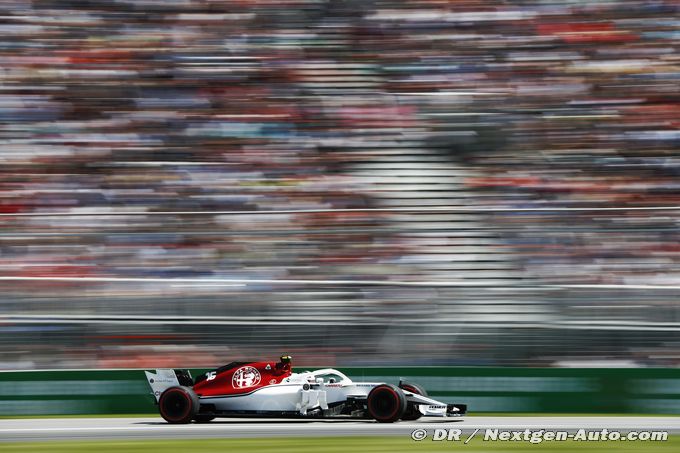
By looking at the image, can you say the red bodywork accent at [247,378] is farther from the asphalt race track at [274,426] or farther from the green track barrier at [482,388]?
the green track barrier at [482,388]

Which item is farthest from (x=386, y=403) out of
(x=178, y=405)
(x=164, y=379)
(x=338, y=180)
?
(x=338, y=180)

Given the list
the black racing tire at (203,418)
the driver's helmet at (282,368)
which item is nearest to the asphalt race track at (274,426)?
the black racing tire at (203,418)

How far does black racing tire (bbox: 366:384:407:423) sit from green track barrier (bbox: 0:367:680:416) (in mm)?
1231

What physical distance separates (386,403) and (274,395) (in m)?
1.15

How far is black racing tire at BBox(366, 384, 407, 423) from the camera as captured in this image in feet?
31.7

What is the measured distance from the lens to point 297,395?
991 centimetres

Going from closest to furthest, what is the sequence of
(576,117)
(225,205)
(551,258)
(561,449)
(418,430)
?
(561,449) < (418,430) < (551,258) < (225,205) < (576,117)

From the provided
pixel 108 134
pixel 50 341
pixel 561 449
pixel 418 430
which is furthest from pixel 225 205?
pixel 561 449

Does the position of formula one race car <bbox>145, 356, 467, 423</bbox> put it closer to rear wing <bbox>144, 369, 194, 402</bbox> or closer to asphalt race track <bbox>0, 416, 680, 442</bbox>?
rear wing <bbox>144, 369, 194, 402</bbox>

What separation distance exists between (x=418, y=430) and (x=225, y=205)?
550 cm

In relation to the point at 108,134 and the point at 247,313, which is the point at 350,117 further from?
the point at 247,313

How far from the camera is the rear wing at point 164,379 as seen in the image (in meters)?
9.99

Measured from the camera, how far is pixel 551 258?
12.0m

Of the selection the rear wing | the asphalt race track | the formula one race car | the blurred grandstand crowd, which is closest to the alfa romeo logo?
the formula one race car
